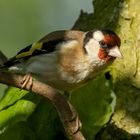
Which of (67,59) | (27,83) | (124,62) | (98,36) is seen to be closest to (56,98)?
(27,83)

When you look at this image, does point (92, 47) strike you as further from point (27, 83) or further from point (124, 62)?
point (27, 83)

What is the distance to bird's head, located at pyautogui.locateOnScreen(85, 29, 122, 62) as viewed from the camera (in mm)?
2992

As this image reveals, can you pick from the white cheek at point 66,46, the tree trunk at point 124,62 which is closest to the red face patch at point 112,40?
the white cheek at point 66,46

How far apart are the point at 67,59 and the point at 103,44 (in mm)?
190

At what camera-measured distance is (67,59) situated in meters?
3.04

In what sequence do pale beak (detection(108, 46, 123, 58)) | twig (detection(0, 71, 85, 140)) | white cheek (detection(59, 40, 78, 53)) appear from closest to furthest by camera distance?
1. twig (detection(0, 71, 85, 140))
2. pale beak (detection(108, 46, 123, 58))
3. white cheek (detection(59, 40, 78, 53))

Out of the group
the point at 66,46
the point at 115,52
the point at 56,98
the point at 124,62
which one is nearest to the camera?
the point at 56,98

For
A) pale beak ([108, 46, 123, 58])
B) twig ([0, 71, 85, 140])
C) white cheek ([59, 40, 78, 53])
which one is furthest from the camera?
white cheek ([59, 40, 78, 53])

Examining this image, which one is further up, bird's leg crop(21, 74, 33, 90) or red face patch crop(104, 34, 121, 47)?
bird's leg crop(21, 74, 33, 90)

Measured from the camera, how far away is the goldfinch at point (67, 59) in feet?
9.95

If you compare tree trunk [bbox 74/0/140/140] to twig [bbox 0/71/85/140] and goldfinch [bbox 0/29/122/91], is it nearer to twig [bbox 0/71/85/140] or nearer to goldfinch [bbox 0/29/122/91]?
goldfinch [bbox 0/29/122/91]

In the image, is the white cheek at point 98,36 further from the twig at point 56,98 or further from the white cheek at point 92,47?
the twig at point 56,98

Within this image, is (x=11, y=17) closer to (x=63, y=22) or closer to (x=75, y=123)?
(x=63, y=22)

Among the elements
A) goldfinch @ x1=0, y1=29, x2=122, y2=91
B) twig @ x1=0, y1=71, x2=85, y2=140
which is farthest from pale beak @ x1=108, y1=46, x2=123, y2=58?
twig @ x1=0, y1=71, x2=85, y2=140
